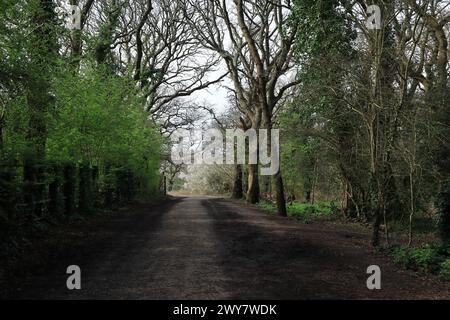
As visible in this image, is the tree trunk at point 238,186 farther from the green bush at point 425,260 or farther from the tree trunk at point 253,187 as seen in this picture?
the green bush at point 425,260

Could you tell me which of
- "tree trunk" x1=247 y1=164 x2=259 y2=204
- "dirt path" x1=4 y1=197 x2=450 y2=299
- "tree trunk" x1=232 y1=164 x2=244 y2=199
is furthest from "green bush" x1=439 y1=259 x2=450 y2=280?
"tree trunk" x1=232 y1=164 x2=244 y2=199

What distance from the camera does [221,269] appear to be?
8188 mm

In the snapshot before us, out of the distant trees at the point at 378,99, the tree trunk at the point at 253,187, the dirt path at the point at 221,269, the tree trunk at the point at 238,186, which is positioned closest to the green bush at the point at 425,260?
the dirt path at the point at 221,269

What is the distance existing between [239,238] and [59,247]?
Answer: 4507mm

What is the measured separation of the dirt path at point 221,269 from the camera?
6.71 metres

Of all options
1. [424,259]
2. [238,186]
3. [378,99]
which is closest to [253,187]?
[238,186]

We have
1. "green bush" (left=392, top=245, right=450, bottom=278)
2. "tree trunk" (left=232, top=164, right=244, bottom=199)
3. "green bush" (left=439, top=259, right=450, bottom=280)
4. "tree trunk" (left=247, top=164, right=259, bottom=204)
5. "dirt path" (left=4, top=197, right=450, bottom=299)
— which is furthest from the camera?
"tree trunk" (left=232, top=164, right=244, bottom=199)

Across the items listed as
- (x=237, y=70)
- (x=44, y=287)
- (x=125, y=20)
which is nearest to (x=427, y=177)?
(x=44, y=287)

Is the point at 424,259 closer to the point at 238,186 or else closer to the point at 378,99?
the point at 378,99

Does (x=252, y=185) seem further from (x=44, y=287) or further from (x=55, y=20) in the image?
(x=44, y=287)

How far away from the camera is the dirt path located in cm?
671

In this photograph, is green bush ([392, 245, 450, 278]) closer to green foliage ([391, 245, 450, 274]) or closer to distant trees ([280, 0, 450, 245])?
green foliage ([391, 245, 450, 274])
